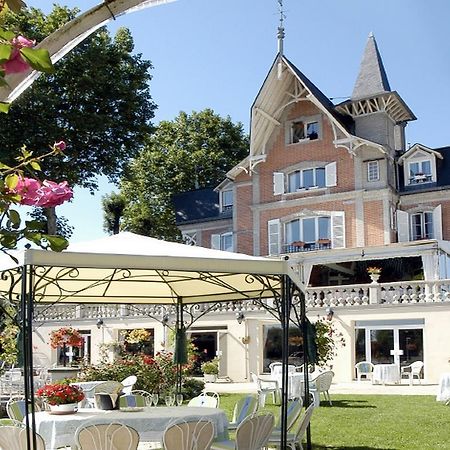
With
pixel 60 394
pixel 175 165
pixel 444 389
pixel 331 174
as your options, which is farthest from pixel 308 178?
pixel 60 394

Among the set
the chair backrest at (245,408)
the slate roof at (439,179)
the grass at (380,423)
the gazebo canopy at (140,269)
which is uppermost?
the slate roof at (439,179)

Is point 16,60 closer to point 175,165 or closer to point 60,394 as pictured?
point 60,394

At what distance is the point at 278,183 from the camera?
102ft

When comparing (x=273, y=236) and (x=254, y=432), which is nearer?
(x=254, y=432)

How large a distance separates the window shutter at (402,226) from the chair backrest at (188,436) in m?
22.3

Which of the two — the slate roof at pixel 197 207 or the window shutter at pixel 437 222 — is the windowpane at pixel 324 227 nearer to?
the window shutter at pixel 437 222

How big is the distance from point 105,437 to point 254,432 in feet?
5.80

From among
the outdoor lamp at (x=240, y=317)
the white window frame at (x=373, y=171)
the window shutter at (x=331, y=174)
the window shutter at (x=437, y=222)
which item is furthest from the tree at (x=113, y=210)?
the window shutter at (x=437, y=222)

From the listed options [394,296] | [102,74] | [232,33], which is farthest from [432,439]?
[102,74]

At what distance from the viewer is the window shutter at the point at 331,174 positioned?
29766mm

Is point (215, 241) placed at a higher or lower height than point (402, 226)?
higher

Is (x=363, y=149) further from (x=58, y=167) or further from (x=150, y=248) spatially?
(x=150, y=248)

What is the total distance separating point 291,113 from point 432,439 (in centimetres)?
2187

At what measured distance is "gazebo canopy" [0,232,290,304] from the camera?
A: 22.7ft
